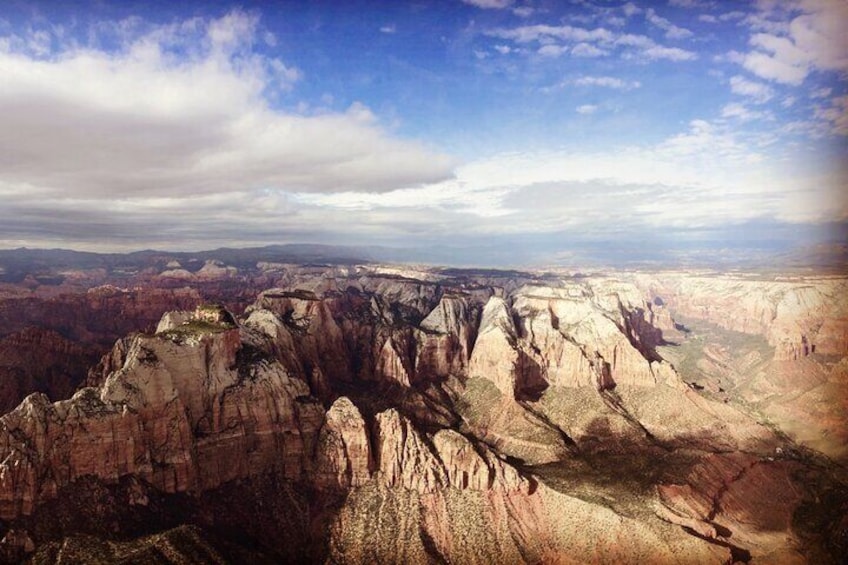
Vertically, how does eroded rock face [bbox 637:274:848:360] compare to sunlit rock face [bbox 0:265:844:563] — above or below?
above

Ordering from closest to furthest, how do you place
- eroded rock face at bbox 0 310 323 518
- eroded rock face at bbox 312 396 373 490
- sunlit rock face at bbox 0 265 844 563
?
eroded rock face at bbox 0 310 323 518
sunlit rock face at bbox 0 265 844 563
eroded rock face at bbox 312 396 373 490

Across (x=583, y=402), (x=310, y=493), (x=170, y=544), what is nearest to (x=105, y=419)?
(x=170, y=544)

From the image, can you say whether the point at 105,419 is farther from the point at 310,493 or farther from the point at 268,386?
the point at 310,493

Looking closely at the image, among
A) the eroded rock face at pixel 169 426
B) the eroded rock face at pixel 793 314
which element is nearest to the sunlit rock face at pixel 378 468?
the eroded rock face at pixel 169 426

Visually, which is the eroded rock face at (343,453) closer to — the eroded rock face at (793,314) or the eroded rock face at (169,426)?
the eroded rock face at (169,426)

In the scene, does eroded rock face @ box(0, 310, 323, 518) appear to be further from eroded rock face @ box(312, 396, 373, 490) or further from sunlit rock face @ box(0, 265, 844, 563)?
eroded rock face @ box(312, 396, 373, 490)

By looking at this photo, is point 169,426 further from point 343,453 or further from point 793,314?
point 793,314

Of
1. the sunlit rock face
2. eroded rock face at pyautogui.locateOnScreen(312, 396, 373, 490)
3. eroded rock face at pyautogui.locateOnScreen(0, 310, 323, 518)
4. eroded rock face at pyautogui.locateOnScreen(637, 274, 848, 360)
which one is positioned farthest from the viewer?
eroded rock face at pyautogui.locateOnScreen(637, 274, 848, 360)

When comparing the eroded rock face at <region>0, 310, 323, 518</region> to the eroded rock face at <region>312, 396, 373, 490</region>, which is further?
the eroded rock face at <region>312, 396, 373, 490</region>

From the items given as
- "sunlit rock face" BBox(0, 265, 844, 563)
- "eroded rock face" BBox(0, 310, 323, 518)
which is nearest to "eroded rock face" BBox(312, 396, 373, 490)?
"sunlit rock face" BBox(0, 265, 844, 563)
